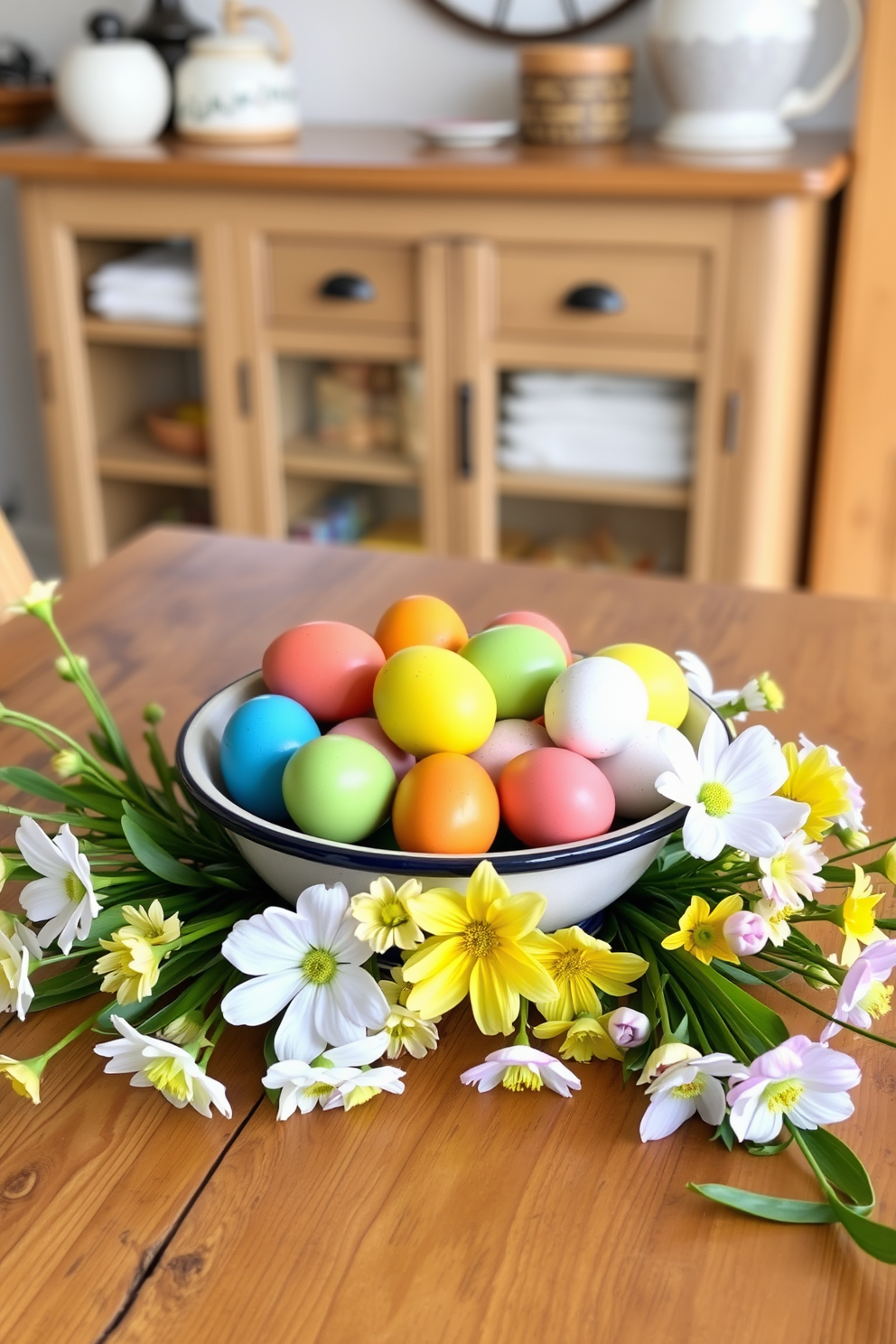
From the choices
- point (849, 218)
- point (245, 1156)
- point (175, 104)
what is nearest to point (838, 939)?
point (245, 1156)

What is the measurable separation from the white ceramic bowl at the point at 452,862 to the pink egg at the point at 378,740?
47mm

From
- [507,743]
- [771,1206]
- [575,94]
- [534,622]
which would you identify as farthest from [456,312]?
[771,1206]

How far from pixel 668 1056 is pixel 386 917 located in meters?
0.13

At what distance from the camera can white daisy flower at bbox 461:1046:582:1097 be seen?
578 millimetres

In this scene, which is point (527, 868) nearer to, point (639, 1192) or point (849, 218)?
point (639, 1192)

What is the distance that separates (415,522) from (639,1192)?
2151 millimetres

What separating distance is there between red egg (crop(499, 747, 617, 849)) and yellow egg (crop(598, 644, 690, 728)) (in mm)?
79

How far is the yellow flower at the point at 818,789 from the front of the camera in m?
0.64

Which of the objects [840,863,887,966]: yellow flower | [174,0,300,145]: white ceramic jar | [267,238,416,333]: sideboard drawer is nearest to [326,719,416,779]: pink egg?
[840,863,887,966]: yellow flower

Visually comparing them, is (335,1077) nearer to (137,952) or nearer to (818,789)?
(137,952)

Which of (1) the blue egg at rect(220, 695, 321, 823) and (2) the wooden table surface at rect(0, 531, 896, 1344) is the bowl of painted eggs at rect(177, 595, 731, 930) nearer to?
(1) the blue egg at rect(220, 695, 321, 823)

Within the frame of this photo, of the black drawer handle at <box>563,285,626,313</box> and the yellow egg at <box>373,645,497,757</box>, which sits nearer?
the yellow egg at <box>373,645,497,757</box>

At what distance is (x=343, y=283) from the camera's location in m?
2.25

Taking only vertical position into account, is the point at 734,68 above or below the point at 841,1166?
above
